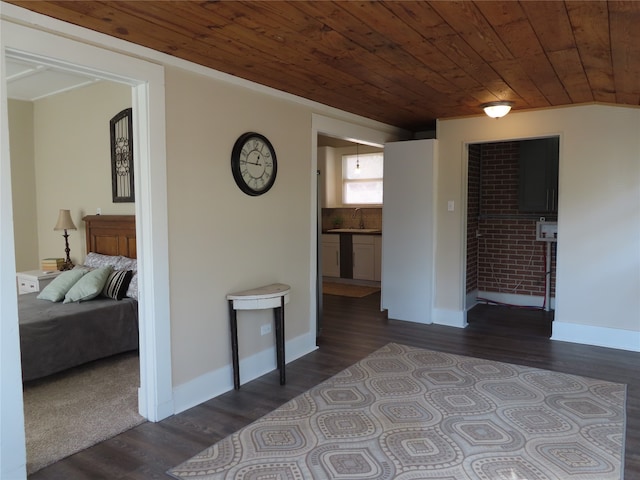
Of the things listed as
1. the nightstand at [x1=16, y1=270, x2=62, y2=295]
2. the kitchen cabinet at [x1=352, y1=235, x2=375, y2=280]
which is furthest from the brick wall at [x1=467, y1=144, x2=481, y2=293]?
the nightstand at [x1=16, y1=270, x2=62, y2=295]

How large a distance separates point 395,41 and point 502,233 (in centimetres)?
423

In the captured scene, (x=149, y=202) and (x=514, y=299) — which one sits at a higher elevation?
(x=149, y=202)

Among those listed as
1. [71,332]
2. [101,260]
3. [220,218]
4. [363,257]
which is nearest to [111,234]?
[101,260]

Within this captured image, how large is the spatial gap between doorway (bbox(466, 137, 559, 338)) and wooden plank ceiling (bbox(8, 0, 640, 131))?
1897 mm

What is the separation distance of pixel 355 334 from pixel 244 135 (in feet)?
8.03

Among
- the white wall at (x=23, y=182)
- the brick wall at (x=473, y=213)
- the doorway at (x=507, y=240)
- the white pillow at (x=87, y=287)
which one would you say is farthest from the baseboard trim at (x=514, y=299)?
the white wall at (x=23, y=182)

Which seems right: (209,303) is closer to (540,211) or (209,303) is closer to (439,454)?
(439,454)

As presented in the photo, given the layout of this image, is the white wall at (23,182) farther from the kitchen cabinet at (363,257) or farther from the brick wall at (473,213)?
the brick wall at (473,213)

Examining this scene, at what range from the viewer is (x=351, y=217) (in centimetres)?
846

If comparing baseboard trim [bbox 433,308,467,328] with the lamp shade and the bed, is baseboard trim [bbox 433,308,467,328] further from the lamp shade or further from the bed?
the lamp shade

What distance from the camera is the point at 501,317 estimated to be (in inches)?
220

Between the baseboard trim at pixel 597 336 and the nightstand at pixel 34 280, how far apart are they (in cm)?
536

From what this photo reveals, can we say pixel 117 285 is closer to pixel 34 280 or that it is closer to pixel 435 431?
pixel 34 280

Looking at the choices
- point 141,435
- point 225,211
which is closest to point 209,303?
point 225,211
